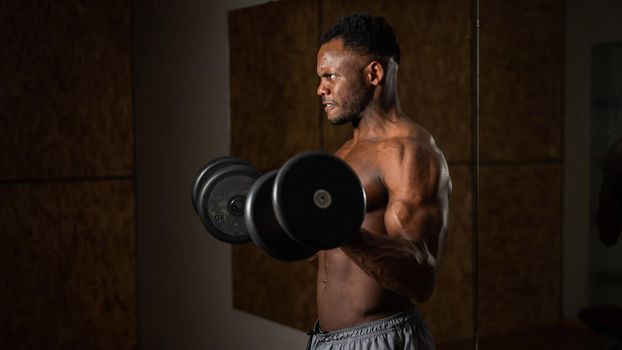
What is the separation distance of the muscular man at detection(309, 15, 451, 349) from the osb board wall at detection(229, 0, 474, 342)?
768 mm

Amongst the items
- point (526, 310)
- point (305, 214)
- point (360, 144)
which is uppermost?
point (360, 144)

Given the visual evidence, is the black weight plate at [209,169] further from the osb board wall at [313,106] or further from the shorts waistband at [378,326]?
the osb board wall at [313,106]

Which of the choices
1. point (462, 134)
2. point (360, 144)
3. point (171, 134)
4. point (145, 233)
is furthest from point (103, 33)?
point (360, 144)

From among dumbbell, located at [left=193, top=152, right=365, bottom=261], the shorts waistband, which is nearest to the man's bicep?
dumbbell, located at [left=193, top=152, right=365, bottom=261]

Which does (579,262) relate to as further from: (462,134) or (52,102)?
(52,102)

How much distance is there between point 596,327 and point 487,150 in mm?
632

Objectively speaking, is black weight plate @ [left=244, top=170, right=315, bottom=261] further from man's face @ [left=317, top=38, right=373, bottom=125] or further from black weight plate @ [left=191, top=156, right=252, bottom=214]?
black weight plate @ [left=191, top=156, right=252, bottom=214]

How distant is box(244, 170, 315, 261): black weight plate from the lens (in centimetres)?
148

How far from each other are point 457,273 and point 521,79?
735 mm

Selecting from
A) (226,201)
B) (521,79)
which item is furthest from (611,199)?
(226,201)

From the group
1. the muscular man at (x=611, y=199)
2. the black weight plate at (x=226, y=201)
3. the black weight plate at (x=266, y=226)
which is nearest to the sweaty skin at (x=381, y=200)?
the black weight plate at (x=266, y=226)

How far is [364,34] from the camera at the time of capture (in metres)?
1.72

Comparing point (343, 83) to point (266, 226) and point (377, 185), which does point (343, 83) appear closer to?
point (377, 185)

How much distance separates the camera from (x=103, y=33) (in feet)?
13.1
